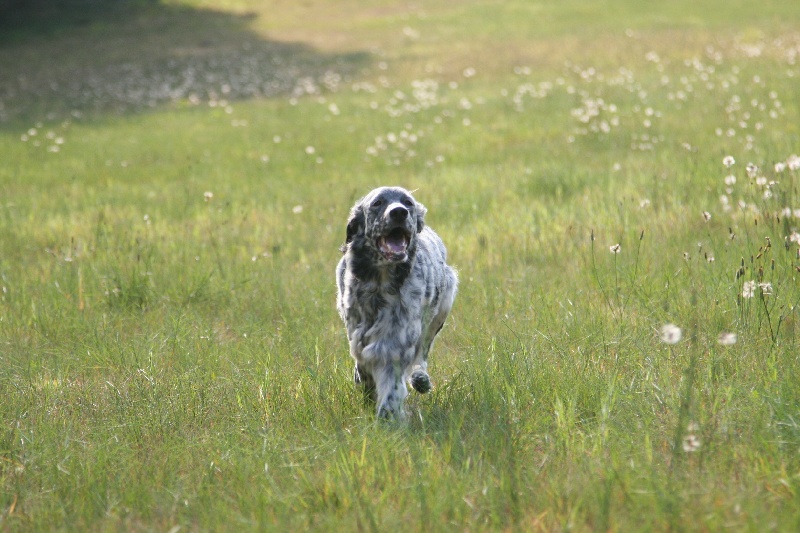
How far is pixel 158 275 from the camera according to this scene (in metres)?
7.37

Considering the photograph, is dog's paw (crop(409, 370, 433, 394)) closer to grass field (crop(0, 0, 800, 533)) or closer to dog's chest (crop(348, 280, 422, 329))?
grass field (crop(0, 0, 800, 533))

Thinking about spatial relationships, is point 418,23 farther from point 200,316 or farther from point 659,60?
point 200,316

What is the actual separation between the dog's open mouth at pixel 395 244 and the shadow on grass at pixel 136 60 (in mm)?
16012

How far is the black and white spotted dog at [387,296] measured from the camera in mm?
4613

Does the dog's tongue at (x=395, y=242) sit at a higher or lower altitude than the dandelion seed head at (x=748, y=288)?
higher

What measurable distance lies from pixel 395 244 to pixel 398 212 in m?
0.19

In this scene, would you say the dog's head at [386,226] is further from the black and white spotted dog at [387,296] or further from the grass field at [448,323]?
the grass field at [448,323]

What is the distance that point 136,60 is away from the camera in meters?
26.9

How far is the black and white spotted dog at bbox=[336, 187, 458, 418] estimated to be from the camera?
15.1 ft

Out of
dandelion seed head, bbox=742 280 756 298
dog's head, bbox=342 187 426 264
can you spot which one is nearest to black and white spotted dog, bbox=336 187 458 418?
dog's head, bbox=342 187 426 264

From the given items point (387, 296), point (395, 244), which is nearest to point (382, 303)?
point (387, 296)

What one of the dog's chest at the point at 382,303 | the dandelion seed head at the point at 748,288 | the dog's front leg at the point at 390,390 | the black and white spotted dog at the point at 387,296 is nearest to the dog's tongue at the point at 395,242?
the black and white spotted dog at the point at 387,296

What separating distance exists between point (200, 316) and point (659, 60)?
52.1ft

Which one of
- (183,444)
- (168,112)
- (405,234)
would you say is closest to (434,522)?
(183,444)
